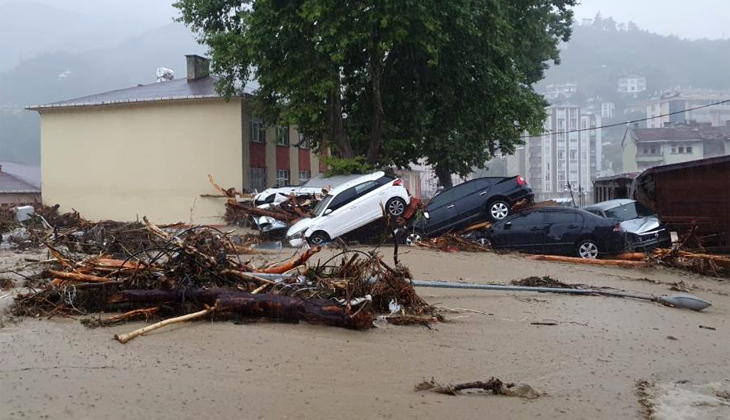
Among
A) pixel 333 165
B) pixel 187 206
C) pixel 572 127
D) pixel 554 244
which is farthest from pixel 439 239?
pixel 572 127

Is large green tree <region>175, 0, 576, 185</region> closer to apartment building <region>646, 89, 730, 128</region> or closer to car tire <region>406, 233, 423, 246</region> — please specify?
car tire <region>406, 233, 423, 246</region>

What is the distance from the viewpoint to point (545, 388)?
6.42 metres

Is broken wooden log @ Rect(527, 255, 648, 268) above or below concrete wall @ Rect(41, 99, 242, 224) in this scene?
below

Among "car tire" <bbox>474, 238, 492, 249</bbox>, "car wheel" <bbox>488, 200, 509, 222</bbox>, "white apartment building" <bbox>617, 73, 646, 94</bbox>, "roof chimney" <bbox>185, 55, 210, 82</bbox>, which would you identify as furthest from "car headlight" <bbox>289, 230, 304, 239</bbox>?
"white apartment building" <bbox>617, 73, 646, 94</bbox>

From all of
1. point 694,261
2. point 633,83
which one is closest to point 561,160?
point 633,83

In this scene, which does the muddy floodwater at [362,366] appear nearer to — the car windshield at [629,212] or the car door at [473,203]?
the car door at [473,203]

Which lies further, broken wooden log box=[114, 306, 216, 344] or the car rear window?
the car rear window

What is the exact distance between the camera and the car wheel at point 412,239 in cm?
Answer: 1872

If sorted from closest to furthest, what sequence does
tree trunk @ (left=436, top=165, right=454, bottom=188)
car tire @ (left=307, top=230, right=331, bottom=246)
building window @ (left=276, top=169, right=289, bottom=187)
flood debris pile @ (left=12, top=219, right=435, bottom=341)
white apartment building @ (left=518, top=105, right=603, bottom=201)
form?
flood debris pile @ (left=12, top=219, right=435, bottom=341) → car tire @ (left=307, top=230, right=331, bottom=246) → tree trunk @ (left=436, top=165, right=454, bottom=188) → building window @ (left=276, top=169, right=289, bottom=187) → white apartment building @ (left=518, top=105, right=603, bottom=201)

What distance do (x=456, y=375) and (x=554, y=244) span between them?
1139 centimetres

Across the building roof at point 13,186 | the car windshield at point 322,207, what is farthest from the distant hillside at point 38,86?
the car windshield at point 322,207

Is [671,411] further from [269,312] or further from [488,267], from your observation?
[488,267]

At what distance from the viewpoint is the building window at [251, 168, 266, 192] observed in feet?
114

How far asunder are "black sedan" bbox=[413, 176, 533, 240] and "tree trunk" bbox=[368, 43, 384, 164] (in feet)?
29.2
